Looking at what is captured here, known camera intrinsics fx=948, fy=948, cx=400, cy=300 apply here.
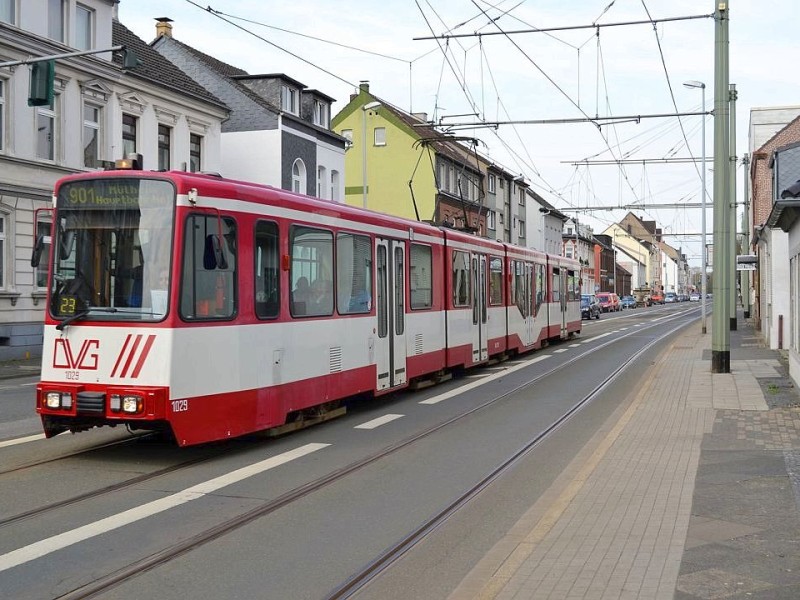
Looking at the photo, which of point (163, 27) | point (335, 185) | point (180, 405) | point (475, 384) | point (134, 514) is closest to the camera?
point (134, 514)

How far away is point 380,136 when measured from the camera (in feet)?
192

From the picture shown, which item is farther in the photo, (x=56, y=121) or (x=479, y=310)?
(x=56, y=121)

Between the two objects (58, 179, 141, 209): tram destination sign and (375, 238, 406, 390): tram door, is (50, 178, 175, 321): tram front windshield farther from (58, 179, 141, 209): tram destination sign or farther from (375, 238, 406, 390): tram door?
(375, 238, 406, 390): tram door

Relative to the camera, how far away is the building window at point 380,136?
58.5 m

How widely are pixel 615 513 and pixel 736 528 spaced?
2.95 feet

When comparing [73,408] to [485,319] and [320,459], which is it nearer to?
[320,459]

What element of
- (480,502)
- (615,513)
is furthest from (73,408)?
(615,513)

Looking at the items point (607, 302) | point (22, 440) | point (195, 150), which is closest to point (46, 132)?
point (195, 150)

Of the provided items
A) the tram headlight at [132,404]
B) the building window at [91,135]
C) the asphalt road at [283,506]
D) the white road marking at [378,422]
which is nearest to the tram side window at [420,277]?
the asphalt road at [283,506]

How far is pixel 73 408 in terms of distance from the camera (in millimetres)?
9086

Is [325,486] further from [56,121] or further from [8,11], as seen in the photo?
[56,121]

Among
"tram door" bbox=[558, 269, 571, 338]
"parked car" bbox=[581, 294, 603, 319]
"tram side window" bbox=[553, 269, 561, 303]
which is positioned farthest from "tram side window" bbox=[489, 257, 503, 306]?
"parked car" bbox=[581, 294, 603, 319]

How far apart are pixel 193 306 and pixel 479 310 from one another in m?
11.4

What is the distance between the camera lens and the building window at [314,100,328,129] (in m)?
42.0
